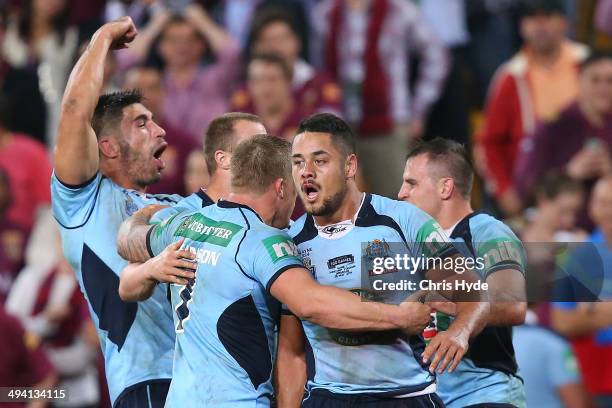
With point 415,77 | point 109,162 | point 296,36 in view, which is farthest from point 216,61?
point 109,162

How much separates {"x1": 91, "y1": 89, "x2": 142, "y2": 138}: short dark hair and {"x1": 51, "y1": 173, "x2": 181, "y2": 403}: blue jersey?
0.30 meters

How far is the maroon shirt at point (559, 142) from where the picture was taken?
418 inches

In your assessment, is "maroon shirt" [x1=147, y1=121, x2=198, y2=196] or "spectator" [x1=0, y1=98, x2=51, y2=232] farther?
"spectator" [x1=0, y1=98, x2=51, y2=232]

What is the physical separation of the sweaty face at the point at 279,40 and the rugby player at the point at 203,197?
15.1 feet

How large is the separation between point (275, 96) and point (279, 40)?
0.99 metres

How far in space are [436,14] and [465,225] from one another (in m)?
6.12

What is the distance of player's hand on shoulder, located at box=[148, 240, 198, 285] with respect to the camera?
5.64 m

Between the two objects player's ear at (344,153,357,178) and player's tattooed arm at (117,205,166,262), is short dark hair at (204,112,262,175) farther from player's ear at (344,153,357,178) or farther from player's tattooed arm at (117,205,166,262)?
player's ear at (344,153,357,178)

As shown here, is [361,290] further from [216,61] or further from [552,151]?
[216,61]

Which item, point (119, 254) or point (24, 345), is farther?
point (24, 345)

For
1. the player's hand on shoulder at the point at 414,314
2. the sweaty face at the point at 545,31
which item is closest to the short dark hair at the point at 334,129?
the player's hand on shoulder at the point at 414,314

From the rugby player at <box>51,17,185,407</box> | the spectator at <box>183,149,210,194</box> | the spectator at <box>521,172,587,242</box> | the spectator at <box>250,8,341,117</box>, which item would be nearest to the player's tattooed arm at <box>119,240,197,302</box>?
the rugby player at <box>51,17,185,407</box>

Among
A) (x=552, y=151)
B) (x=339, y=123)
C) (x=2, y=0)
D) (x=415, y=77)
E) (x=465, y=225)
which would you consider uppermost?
(x=2, y=0)

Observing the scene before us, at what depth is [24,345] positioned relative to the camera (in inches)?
363
